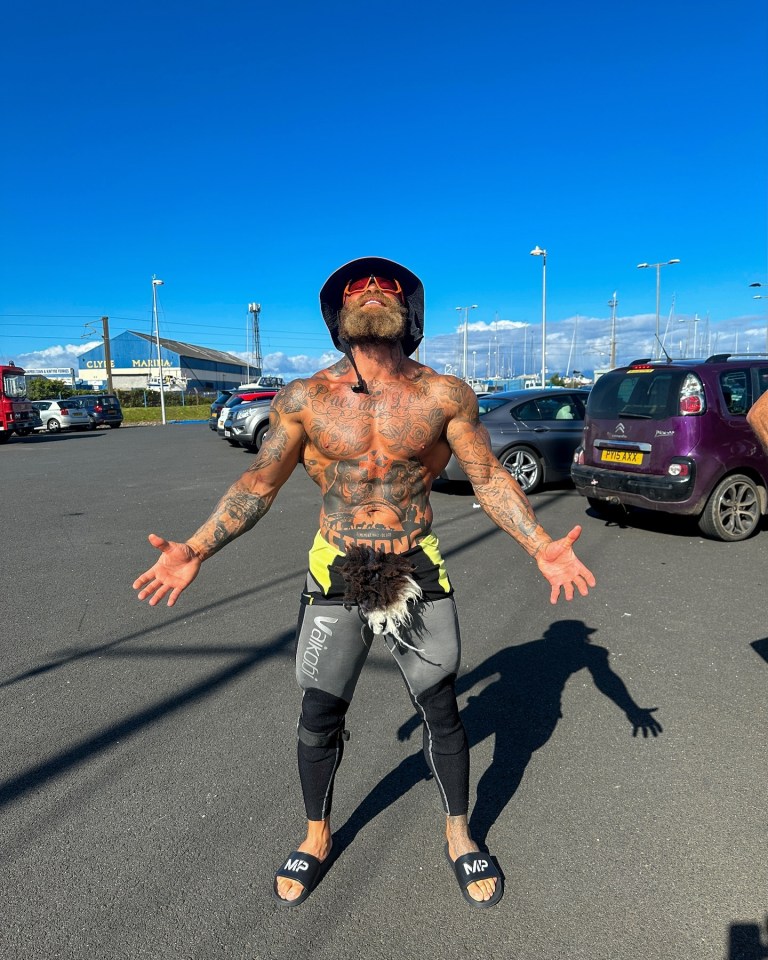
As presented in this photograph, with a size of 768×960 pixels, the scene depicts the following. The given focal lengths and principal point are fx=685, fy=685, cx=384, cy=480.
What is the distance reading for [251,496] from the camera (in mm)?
2482

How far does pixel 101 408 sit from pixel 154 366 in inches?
2395

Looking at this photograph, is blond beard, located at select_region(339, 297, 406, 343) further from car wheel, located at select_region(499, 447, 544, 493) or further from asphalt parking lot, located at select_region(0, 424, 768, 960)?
car wheel, located at select_region(499, 447, 544, 493)

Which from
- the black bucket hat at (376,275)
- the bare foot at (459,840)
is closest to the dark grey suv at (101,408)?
the black bucket hat at (376,275)

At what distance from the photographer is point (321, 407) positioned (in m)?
2.39

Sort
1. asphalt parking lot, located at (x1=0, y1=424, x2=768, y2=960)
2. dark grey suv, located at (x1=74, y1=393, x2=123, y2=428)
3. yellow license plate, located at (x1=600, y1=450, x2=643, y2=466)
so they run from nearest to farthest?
asphalt parking lot, located at (x1=0, y1=424, x2=768, y2=960)
yellow license plate, located at (x1=600, y1=450, x2=643, y2=466)
dark grey suv, located at (x1=74, y1=393, x2=123, y2=428)

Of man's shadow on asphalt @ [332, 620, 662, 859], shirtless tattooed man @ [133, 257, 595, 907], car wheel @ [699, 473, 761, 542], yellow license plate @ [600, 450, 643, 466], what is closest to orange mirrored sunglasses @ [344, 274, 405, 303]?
shirtless tattooed man @ [133, 257, 595, 907]

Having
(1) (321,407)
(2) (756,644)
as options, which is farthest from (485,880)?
(2) (756,644)

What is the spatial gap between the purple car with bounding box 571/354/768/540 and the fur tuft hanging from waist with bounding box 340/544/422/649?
5.35 metres

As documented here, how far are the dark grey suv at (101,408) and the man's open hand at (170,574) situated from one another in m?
34.8

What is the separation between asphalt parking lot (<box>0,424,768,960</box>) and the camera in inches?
84.7

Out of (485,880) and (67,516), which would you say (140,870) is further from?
(67,516)

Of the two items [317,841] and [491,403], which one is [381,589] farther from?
[491,403]

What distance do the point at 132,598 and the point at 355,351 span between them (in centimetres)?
388

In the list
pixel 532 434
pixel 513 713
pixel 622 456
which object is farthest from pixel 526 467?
pixel 513 713
